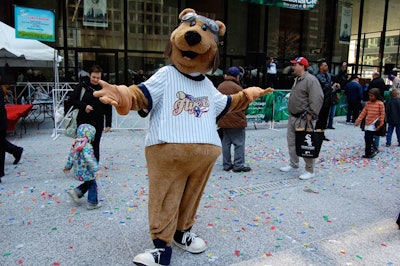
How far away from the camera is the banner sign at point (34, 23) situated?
817 centimetres

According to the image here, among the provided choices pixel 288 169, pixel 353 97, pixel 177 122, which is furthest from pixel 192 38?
pixel 353 97

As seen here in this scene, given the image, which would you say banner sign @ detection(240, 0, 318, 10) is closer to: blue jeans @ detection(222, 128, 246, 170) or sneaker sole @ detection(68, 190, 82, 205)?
blue jeans @ detection(222, 128, 246, 170)

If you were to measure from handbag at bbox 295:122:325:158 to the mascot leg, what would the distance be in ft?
9.69

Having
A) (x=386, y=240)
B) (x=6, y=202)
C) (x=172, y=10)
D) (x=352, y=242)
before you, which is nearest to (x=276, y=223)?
(x=352, y=242)

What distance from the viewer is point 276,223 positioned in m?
4.16

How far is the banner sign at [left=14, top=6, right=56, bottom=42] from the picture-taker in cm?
817

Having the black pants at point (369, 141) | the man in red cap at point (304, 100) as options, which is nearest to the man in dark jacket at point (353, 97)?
the black pants at point (369, 141)

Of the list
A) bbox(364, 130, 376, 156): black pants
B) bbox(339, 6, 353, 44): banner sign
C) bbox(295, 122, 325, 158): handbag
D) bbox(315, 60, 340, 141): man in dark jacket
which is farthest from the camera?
bbox(339, 6, 353, 44): banner sign

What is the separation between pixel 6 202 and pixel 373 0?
24233 mm

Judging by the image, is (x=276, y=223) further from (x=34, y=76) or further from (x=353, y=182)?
(x=34, y=76)

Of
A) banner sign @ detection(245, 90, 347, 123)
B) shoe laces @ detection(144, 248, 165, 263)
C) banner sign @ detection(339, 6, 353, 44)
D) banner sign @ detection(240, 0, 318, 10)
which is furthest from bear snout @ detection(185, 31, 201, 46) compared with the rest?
banner sign @ detection(339, 6, 353, 44)

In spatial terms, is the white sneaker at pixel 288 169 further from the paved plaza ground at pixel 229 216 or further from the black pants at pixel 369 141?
the black pants at pixel 369 141

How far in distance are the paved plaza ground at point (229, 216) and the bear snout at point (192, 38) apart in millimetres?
1968

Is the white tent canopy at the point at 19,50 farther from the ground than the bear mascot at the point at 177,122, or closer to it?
farther from the ground
